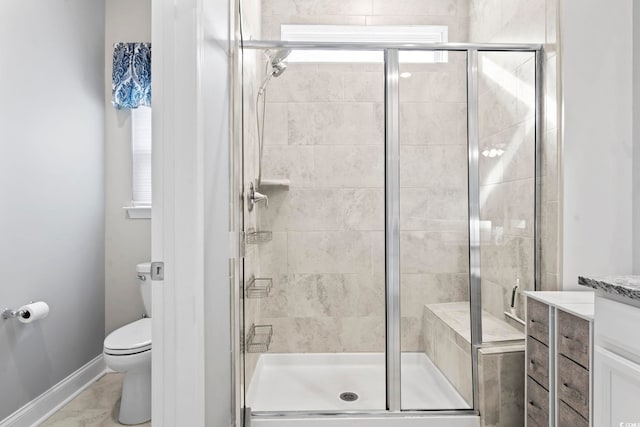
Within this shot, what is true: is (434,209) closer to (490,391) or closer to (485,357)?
(485,357)

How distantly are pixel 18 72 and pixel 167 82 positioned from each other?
4.30 feet

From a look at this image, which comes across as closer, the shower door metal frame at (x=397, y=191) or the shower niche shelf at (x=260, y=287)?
the shower door metal frame at (x=397, y=191)

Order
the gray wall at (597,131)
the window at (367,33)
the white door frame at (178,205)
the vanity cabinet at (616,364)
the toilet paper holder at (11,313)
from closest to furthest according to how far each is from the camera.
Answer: the vanity cabinet at (616,364), the white door frame at (178,205), the gray wall at (597,131), the toilet paper holder at (11,313), the window at (367,33)

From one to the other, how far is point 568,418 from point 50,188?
2688 millimetres

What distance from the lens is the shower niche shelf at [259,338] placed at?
6.59 ft

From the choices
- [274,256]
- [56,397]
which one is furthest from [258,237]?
[56,397]

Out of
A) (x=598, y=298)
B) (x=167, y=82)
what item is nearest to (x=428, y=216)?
(x=598, y=298)

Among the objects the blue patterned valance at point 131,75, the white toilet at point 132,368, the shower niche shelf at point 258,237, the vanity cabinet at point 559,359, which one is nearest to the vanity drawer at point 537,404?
the vanity cabinet at point 559,359

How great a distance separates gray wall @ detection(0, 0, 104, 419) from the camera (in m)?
1.93

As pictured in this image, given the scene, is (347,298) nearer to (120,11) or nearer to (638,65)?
(638,65)

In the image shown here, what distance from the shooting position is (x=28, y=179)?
204cm

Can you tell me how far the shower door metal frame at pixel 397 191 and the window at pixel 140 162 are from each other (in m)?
1.22

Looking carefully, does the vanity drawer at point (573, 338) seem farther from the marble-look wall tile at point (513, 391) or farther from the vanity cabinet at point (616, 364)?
the marble-look wall tile at point (513, 391)

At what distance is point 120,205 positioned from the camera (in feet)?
9.04
